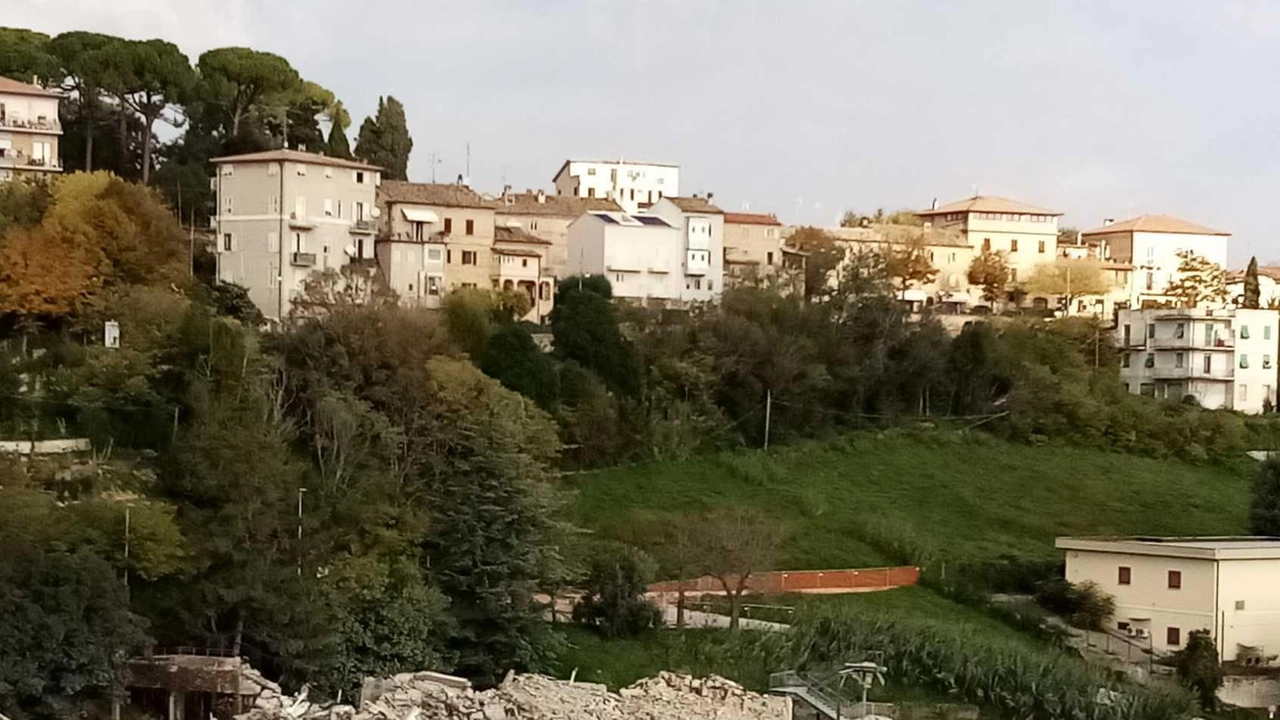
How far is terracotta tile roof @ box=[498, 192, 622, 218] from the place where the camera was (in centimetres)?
5828

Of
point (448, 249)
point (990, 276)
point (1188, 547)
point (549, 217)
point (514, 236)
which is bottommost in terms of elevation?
point (1188, 547)

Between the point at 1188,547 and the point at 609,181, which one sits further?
the point at 609,181

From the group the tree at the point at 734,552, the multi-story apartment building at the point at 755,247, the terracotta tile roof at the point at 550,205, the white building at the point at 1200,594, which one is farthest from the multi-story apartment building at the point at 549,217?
the white building at the point at 1200,594

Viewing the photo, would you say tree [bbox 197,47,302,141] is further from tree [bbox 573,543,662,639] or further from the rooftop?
the rooftop

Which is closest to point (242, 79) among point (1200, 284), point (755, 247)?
point (755, 247)

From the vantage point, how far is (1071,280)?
6325 centimetres

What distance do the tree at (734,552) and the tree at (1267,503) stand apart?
13.3 meters

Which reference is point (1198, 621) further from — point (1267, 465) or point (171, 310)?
point (171, 310)

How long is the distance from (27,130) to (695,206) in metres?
23.2

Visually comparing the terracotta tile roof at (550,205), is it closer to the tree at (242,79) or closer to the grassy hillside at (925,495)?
the tree at (242,79)

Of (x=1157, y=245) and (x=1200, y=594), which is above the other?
(x=1157, y=245)

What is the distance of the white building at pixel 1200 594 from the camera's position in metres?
32.9

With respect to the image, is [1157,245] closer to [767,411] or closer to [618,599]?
[767,411]

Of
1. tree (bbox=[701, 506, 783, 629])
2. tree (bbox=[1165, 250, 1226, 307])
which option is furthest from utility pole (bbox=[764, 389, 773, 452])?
tree (bbox=[1165, 250, 1226, 307])
